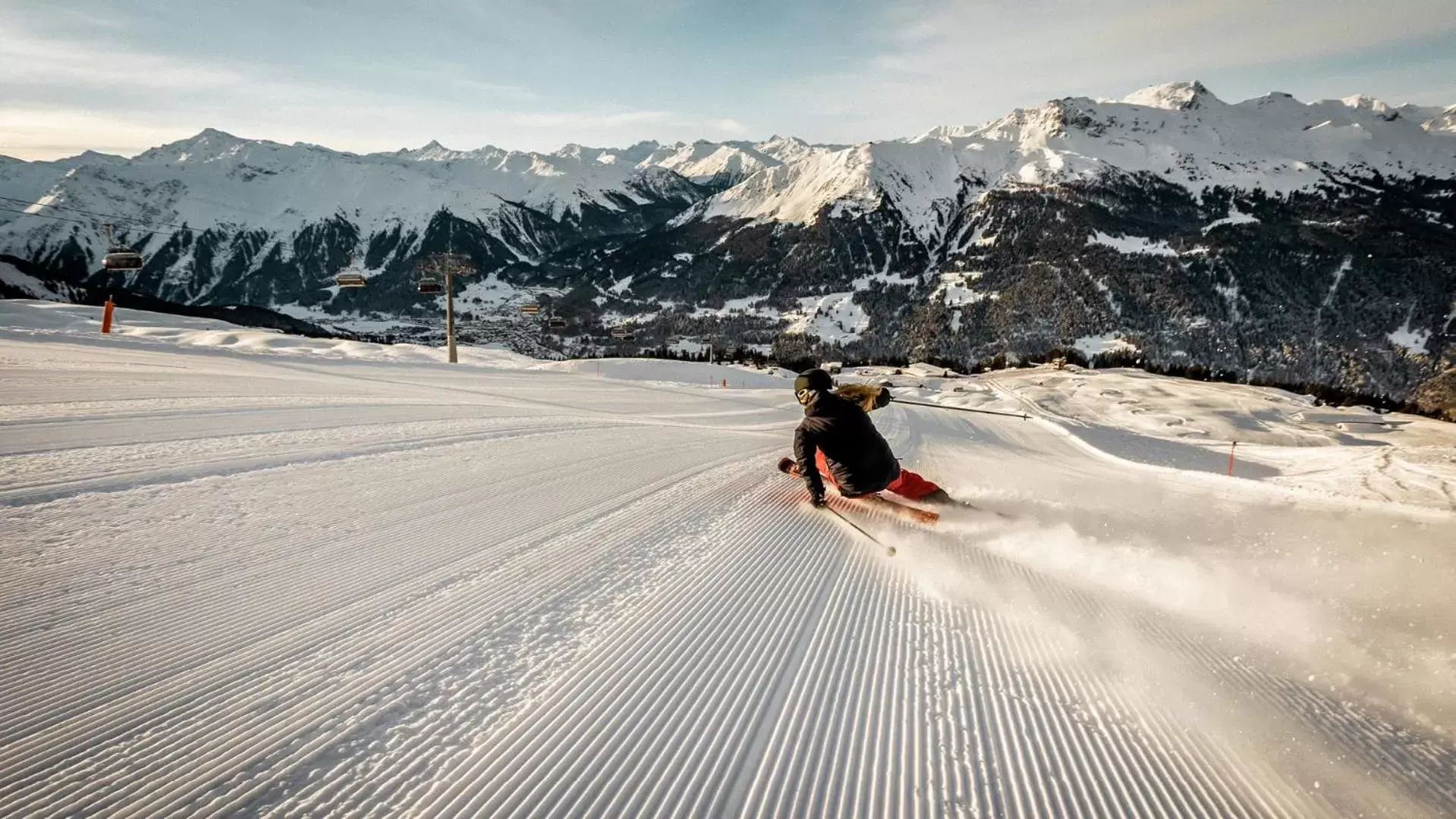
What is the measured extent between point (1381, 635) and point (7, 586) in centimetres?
920

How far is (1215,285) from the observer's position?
187 meters

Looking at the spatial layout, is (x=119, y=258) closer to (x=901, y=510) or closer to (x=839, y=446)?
(x=839, y=446)

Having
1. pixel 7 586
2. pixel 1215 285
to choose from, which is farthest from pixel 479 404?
pixel 1215 285

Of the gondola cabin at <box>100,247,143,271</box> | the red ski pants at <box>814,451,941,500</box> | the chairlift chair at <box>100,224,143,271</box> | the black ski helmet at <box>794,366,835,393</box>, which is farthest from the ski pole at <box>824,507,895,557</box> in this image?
the gondola cabin at <box>100,247,143,271</box>

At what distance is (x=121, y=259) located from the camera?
74.7ft

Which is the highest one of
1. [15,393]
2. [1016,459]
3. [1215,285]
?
[1215,285]

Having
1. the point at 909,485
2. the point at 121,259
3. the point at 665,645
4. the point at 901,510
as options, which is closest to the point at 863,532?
the point at 901,510

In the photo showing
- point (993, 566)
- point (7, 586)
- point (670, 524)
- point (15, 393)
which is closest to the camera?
point (7, 586)

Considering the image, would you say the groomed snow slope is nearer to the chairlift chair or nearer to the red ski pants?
the red ski pants

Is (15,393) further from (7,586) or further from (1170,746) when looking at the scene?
(1170,746)

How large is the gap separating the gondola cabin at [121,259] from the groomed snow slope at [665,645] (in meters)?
19.8

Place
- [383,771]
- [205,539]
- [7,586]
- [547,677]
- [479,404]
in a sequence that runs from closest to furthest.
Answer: [383,771]
[547,677]
[7,586]
[205,539]
[479,404]

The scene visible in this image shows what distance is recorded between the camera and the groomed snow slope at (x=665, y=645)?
9.02 ft

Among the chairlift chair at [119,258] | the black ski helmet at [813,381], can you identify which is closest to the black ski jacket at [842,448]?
the black ski helmet at [813,381]
